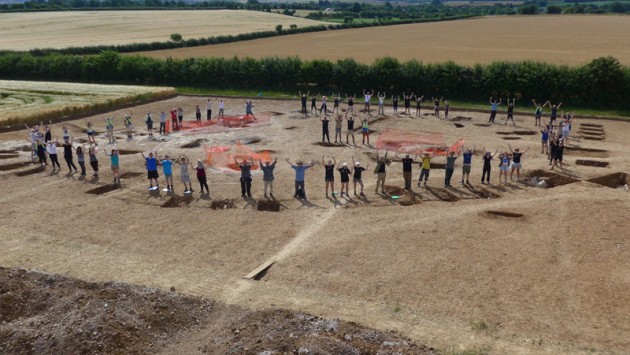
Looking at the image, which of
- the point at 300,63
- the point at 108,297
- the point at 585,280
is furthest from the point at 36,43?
the point at 585,280

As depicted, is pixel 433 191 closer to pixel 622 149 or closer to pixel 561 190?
pixel 561 190

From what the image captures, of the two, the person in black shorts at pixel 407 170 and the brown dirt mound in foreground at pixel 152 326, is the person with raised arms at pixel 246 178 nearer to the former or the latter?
the person in black shorts at pixel 407 170

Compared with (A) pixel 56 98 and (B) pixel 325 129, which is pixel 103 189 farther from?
(A) pixel 56 98

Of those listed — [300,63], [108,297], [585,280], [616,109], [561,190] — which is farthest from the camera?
[300,63]

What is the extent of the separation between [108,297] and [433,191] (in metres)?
12.3

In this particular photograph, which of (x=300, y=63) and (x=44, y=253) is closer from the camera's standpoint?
(x=44, y=253)

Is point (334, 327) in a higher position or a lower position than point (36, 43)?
lower

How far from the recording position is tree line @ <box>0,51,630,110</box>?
3778 centimetres

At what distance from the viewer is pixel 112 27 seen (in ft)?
309

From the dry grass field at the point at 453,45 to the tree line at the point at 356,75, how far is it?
47.5 feet

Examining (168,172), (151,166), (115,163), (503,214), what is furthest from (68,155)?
(503,214)

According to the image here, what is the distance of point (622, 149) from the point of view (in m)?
26.1

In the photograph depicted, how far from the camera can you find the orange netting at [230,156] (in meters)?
24.0

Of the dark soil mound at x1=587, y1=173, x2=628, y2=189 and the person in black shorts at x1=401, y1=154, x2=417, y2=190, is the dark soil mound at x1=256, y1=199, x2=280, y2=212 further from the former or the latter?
the dark soil mound at x1=587, y1=173, x2=628, y2=189
